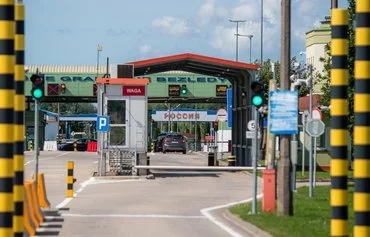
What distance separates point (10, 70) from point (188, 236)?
11.1 metres

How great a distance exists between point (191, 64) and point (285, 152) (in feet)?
81.0

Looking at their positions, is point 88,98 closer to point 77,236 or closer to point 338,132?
point 77,236

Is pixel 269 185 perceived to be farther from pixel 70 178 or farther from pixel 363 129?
pixel 363 129

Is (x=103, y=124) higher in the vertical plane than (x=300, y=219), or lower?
higher

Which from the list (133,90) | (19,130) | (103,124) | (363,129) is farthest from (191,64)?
(363,129)

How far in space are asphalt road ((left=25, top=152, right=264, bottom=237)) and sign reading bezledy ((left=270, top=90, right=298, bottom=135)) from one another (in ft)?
8.46

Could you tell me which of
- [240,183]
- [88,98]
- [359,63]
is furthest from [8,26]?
[88,98]

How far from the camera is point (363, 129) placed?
6.62 meters

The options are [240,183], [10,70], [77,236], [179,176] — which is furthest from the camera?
[179,176]

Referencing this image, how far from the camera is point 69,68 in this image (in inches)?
3302

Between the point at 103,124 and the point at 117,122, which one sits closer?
the point at 103,124

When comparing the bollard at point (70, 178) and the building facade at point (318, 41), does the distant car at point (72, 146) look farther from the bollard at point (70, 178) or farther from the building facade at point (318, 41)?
the bollard at point (70, 178)

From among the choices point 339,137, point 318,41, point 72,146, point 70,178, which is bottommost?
point 70,178

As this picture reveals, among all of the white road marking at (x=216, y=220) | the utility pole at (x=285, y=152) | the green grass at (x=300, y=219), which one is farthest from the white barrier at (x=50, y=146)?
the utility pole at (x=285, y=152)
